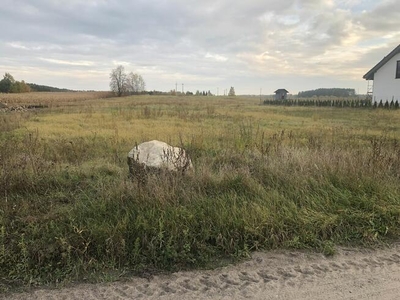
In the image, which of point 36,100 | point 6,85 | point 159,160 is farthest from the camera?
point 6,85

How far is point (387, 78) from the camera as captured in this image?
32406mm

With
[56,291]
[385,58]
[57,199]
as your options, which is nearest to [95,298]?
[56,291]

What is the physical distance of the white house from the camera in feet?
102

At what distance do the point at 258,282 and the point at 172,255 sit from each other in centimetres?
93

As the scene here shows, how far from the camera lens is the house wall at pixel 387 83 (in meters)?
31.2

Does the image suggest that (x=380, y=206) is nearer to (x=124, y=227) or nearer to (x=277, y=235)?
(x=277, y=235)

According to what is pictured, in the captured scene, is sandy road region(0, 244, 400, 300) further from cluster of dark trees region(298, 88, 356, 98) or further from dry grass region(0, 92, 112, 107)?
cluster of dark trees region(298, 88, 356, 98)

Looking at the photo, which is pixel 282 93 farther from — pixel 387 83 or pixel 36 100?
pixel 36 100

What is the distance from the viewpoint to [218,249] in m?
3.24

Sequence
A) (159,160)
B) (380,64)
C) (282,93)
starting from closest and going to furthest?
(159,160), (380,64), (282,93)

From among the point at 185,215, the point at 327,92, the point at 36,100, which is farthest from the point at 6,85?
the point at 327,92

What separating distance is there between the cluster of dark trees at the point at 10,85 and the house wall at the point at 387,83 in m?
89.0

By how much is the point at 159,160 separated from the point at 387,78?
3617cm

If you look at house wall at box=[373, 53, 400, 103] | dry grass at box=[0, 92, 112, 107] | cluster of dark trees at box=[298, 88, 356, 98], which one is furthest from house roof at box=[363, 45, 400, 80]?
cluster of dark trees at box=[298, 88, 356, 98]
